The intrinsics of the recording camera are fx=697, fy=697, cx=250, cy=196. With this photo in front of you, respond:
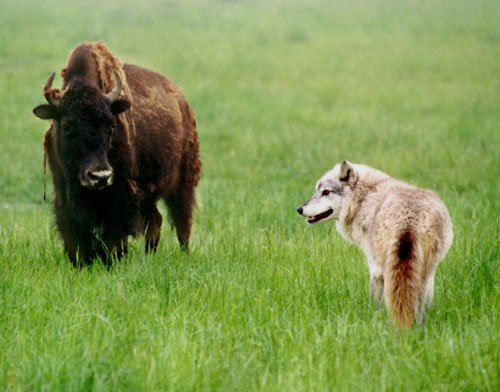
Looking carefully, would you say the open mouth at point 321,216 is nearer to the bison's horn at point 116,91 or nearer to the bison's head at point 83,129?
the bison's head at point 83,129

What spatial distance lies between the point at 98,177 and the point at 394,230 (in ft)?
7.64

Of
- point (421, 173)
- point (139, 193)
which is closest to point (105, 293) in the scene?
point (139, 193)

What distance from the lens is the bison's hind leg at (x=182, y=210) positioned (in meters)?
7.29

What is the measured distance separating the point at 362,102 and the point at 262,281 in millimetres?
11241

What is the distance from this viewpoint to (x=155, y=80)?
725cm

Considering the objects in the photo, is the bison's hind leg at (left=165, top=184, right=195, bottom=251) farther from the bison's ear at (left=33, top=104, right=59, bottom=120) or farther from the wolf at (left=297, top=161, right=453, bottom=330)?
the wolf at (left=297, top=161, right=453, bottom=330)

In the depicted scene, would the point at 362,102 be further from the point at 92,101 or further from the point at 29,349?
the point at 29,349

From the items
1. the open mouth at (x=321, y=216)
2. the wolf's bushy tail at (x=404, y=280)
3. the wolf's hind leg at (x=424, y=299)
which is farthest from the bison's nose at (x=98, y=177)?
the wolf's hind leg at (x=424, y=299)

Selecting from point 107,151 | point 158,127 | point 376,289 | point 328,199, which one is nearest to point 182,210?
point 158,127

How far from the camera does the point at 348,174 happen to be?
5199 mm

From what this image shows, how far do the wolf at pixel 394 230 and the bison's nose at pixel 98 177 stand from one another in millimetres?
1517

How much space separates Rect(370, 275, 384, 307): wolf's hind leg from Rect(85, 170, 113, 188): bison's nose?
215 cm

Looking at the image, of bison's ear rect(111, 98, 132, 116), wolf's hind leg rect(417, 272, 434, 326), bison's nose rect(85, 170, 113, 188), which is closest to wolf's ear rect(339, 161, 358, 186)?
wolf's hind leg rect(417, 272, 434, 326)

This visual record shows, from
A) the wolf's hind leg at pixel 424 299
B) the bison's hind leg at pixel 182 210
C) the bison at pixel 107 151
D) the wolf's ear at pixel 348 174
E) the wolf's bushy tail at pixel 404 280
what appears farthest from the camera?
the bison's hind leg at pixel 182 210
